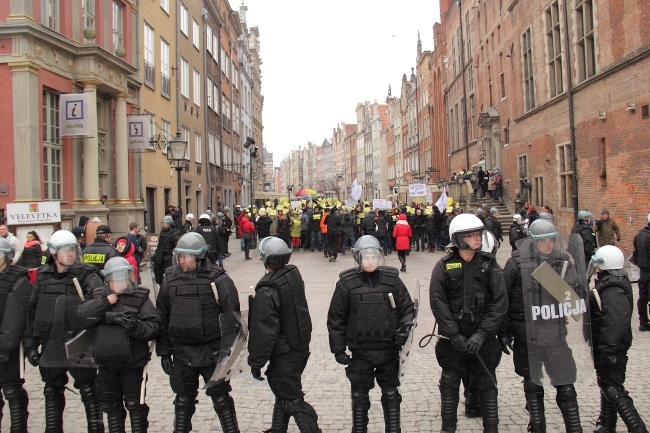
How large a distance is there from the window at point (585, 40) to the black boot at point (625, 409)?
16473 millimetres

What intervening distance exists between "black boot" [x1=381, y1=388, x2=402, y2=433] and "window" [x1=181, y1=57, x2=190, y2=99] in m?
24.0

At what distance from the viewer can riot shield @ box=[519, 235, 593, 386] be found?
4332 millimetres

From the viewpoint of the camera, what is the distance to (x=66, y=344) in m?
4.45

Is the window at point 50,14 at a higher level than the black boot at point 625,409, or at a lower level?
higher

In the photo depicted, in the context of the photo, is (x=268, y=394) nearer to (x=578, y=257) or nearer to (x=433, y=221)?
(x=578, y=257)

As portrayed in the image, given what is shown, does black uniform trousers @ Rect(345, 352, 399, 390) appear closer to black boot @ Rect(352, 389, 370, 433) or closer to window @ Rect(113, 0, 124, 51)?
black boot @ Rect(352, 389, 370, 433)

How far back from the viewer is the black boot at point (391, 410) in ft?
14.5

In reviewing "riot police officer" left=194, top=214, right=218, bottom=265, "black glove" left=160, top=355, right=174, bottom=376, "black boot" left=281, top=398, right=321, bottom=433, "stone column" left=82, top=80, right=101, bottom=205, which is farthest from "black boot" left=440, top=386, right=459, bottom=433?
"stone column" left=82, top=80, right=101, bottom=205

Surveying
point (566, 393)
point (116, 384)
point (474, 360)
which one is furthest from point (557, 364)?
point (116, 384)

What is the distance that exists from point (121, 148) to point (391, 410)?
14.6 m

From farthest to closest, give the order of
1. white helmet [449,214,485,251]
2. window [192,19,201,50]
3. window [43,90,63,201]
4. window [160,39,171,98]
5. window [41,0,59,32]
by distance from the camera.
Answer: window [192,19,201,50]
window [160,39,171,98]
window [43,90,63,201]
window [41,0,59,32]
white helmet [449,214,485,251]

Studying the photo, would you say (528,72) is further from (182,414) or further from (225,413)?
(182,414)

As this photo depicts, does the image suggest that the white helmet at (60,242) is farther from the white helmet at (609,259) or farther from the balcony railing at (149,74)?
the balcony railing at (149,74)

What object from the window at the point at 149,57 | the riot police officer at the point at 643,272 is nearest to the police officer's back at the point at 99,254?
the riot police officer at the point at 643,272
